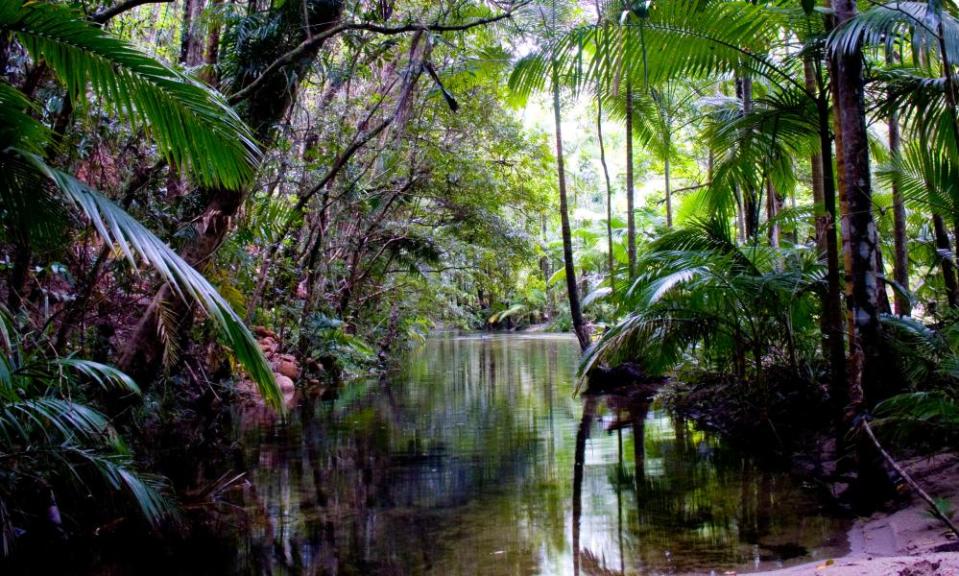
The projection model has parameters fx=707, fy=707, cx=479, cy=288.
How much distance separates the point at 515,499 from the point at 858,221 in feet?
9.92

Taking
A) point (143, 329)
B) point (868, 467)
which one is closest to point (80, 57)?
point (143, 329)

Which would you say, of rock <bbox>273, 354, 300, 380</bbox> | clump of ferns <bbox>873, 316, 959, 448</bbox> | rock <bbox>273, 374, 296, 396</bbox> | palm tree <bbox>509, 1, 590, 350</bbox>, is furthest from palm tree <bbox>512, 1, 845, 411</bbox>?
rock <bbox>273, 354, 300, 380</bbox>

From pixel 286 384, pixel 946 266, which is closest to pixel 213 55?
pixel 286 384

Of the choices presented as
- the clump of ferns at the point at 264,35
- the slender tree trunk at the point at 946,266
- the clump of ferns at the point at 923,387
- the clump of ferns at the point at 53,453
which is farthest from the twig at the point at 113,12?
the slender tree trunk at the point at 946,266

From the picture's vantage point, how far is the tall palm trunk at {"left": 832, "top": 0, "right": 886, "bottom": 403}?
14.2 ft

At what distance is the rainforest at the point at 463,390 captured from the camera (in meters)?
3.55

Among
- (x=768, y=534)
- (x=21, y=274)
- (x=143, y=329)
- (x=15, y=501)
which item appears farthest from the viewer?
(x=143, y=329)

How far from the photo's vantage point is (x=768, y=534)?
4301 mm

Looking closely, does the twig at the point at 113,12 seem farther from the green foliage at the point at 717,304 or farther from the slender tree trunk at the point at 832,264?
the green foliage at the point at 717,304

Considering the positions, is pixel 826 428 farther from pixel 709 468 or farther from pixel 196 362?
pixel 196 362

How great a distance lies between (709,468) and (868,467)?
1.85m

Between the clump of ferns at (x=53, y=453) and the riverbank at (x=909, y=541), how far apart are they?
3399 millimetres

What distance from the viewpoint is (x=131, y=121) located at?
2.74 meters

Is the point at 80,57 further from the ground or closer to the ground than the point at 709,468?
further from the ground
